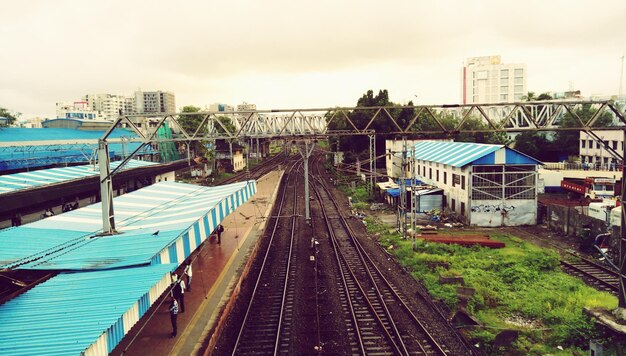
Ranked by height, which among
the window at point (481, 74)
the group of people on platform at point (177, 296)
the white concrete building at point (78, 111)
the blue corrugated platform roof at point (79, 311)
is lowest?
the group of people on platform at point (177, 296)

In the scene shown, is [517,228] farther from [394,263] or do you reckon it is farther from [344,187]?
[344,187]

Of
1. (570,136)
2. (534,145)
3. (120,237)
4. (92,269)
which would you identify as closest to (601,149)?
(570,136)

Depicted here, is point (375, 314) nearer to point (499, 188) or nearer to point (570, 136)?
point (499, 188)

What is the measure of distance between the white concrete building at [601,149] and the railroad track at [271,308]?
35.3 metres

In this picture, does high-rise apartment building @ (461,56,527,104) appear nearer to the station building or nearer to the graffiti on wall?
the station building

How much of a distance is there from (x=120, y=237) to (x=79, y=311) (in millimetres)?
5765

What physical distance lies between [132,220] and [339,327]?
8.73 meters

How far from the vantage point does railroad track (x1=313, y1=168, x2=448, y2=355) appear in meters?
11.7

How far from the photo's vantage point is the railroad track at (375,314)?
38.4ft

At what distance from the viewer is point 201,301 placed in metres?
14.9

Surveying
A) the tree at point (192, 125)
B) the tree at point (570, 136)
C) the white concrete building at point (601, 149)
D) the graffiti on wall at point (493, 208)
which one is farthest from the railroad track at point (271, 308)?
the tree at point (570, 136)

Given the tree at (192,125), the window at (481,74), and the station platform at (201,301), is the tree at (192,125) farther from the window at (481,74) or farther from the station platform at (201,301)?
the window at (481,74)

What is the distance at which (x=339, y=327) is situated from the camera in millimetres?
13148

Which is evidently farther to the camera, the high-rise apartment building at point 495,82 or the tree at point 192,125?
the high-rise apartment building at point 495,82
